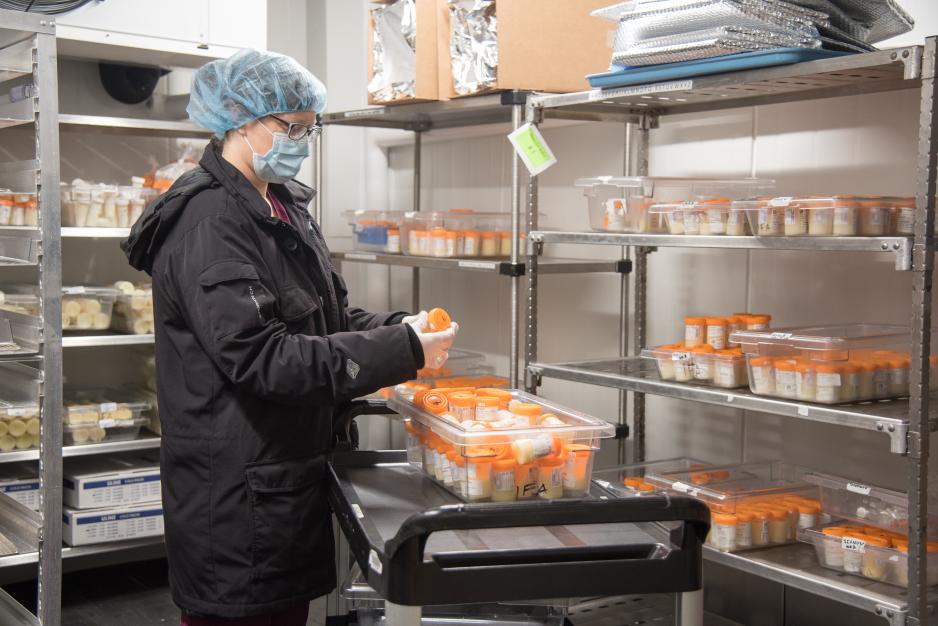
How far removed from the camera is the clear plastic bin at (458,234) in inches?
154

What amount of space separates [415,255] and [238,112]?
1799 millimetres

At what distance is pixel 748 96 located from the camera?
3.19 meters

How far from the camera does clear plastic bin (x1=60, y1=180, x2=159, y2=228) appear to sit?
152 inches

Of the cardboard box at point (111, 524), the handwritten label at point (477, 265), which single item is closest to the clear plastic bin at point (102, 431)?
the cardboard box at point (111, 524)

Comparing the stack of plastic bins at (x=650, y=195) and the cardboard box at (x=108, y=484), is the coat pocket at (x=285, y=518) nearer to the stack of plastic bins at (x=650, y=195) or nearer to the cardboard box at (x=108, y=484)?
the stack of plastic bins at (x=650, y=195)

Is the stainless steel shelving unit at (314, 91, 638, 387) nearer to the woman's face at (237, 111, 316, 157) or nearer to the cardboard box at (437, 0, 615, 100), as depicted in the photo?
the cardboard box at (437, 0, 615, 100)

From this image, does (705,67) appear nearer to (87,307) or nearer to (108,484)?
(87,307)

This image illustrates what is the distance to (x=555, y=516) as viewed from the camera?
1.63m

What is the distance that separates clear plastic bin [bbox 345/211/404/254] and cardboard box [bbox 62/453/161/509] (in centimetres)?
126

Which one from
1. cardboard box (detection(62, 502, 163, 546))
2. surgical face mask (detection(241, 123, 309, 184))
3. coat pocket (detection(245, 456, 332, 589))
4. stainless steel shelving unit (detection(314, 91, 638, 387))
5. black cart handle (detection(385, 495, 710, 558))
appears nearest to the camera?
black cart handle (detection(385, 495, 710, 558))

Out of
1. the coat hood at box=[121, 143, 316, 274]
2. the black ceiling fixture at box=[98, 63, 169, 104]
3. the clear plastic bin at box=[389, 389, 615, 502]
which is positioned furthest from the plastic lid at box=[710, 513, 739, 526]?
the black ceiling fixture at box=[98, 63, 169, 104]

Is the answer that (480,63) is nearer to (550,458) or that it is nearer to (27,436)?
(550,458)

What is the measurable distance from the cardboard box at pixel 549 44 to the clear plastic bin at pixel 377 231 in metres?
0.77

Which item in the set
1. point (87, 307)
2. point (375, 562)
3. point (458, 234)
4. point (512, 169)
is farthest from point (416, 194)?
point (375, 562)
